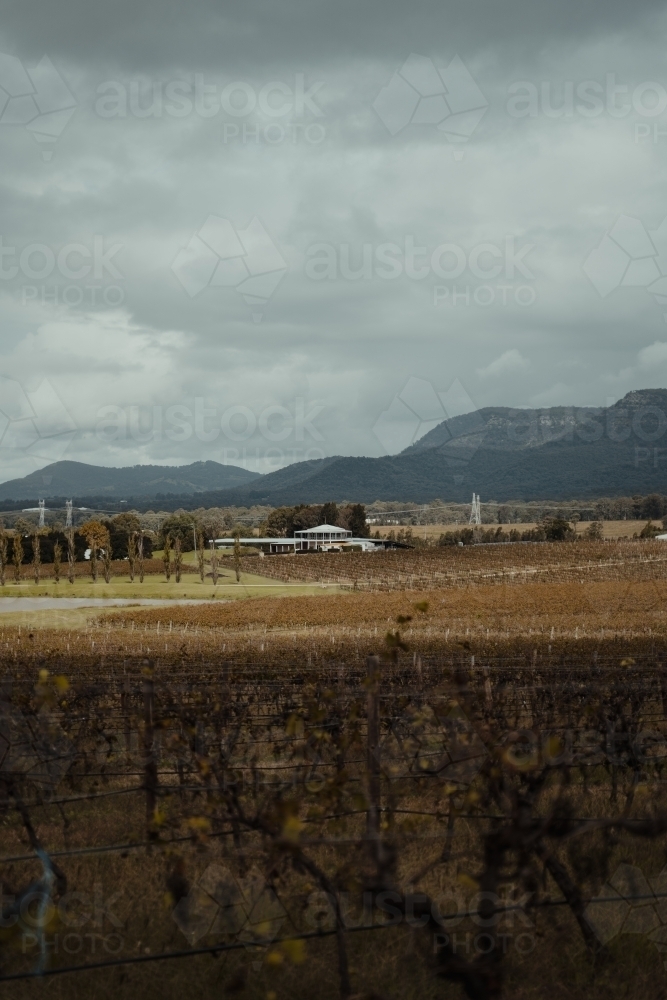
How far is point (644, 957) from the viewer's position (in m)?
5.41

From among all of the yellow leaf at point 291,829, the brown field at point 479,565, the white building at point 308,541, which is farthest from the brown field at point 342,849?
the white building at point 308,541

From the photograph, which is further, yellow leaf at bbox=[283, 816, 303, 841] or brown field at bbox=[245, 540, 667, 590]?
brown field at bbox=[245, 540, 667, 590]

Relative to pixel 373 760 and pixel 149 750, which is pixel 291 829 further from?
pixel 149 750

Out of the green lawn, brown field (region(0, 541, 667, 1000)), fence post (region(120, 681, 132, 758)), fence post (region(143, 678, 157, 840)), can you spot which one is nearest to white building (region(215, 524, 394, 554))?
the green lawn

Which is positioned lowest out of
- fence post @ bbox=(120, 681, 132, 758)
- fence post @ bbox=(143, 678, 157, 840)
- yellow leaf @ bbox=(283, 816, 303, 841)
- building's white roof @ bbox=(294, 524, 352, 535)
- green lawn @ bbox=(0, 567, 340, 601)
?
green lawn @ bbox=(0, 567, 340, 601)

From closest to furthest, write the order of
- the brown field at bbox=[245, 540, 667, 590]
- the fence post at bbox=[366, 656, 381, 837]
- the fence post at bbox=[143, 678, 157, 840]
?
the fence post at bbox=[366, 656, 381, 837]
the fence post at bbox=[143, 678, 157, 840]
the brown field at bbox=[245, 540, 667, 590]

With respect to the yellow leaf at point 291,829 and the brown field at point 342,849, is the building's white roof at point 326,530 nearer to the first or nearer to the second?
the brown field at point 342,849

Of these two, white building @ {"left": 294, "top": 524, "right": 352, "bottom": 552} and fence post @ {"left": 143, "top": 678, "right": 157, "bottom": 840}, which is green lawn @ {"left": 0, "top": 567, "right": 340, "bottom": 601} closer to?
white building @ {"left": 294, "top": 524, "right": 352, "bottom": 552}

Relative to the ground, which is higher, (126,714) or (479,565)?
(126,714)

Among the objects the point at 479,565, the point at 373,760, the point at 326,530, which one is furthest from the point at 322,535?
the point at 373,760

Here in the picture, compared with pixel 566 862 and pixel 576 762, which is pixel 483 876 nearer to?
pixel 566 862

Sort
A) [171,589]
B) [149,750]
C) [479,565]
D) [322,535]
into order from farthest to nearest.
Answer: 1. [322,535]
2. [479,565]
3. [171,589]
4. [149,750]

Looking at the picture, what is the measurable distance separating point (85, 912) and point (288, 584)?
68.3 metres

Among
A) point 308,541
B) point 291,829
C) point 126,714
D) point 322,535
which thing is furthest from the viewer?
point 322,535
